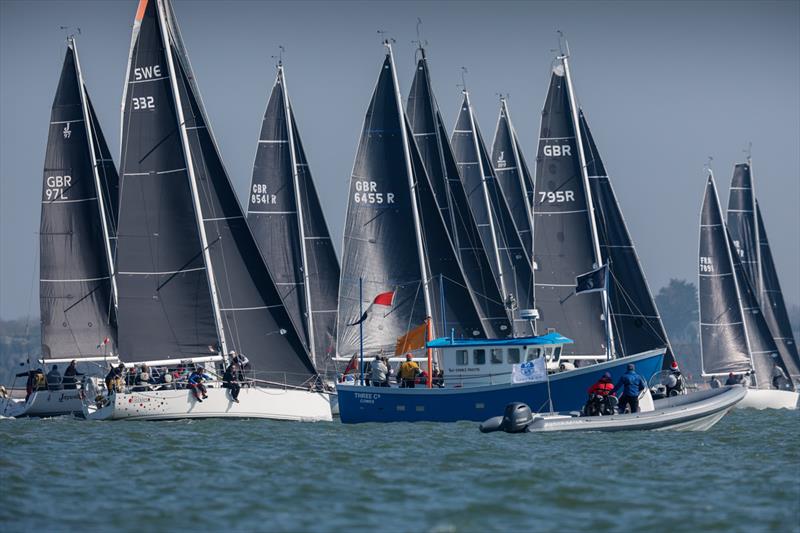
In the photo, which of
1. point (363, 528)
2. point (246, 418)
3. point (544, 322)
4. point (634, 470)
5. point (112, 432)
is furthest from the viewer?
point (544, 322)

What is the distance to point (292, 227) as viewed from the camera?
57781 millimetres

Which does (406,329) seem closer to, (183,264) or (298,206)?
(183,264)

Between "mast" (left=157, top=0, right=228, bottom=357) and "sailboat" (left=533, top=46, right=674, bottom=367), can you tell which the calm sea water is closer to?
"mast" (left=157, top=0, right=228, bottom=357)

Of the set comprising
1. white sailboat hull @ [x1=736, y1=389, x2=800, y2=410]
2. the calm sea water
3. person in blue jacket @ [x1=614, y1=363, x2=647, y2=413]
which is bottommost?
the calm sea water

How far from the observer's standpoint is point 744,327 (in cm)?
6706

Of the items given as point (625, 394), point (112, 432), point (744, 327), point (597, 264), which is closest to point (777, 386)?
point (744, 327)

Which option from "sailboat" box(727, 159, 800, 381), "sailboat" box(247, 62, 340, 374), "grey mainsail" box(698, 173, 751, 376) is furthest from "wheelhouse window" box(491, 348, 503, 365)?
"sailboat" box(727, 159, 800, 381)

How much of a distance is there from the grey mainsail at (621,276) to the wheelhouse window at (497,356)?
8.36m

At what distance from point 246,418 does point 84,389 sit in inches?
312

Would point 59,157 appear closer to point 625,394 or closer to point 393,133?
point 393,133

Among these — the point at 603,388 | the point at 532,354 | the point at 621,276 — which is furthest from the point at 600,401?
the point at 621,276

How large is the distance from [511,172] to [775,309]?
1767cm

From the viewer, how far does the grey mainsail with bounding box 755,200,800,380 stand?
→ 72.0 meters

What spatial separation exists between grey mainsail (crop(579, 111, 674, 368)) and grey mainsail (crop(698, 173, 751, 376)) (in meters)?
18.4
